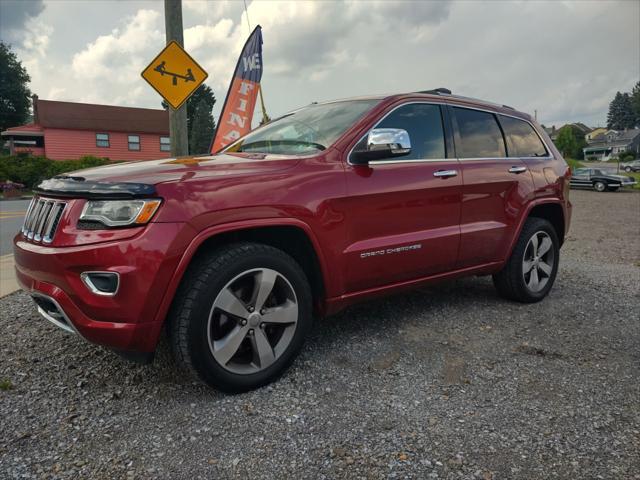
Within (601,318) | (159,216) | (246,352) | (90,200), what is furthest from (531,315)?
(90,200)

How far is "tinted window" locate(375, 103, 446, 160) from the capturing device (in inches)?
141

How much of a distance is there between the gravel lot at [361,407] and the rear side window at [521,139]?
5.01 ft

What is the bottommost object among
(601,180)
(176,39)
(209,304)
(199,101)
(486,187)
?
(209,304)

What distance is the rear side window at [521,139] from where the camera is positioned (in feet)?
14.8

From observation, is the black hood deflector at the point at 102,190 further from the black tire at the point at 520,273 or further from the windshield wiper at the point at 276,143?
the black tire at the point at 520,273

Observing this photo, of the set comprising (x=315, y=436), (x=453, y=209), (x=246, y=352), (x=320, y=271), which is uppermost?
(x=453, y=209)

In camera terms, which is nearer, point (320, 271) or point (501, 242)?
point (320, 271)

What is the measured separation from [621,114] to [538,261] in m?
148

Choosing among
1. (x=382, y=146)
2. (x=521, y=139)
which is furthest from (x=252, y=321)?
(x=521, y=139)

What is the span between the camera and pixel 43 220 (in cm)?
265

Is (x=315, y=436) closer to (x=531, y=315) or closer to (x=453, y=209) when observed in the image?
(x=453, y=209)

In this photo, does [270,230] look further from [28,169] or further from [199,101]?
[199,101]

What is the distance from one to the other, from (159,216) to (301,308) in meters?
0.97

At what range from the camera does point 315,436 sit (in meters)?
2.41
